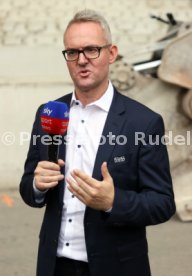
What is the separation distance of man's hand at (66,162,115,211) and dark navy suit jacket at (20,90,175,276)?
0.08 metres

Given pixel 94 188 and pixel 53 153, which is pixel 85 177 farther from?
pixel 53 153

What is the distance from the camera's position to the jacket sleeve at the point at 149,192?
166 centimetres

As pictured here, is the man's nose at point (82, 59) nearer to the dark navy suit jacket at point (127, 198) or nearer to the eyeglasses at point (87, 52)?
the eyeglasses at point (87, 52)

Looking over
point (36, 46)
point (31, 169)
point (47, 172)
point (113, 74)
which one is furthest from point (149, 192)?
point (36, 46)

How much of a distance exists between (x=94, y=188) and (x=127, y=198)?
0.16 m

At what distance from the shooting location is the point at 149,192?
5.71 ft

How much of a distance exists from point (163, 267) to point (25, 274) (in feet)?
3.24

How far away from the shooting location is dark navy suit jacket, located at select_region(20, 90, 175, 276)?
1.73 m

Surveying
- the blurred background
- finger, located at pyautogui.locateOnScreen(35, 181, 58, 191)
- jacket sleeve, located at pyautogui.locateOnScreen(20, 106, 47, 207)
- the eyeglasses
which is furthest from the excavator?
finger, located at pyautogui.locateOnScreen(35, 181, 58, 191)

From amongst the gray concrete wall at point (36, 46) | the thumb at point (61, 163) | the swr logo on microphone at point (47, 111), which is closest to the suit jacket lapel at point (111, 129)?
the thumb at point (61, 163)

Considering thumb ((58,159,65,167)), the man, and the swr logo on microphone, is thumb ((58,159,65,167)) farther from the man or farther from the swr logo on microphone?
the swr logo on microphone

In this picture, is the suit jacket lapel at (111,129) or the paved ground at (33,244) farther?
the paved ground at (33,244)

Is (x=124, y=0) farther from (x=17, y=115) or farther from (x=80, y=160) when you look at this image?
(x=80, y=160)

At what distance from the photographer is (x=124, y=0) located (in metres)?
6.12
